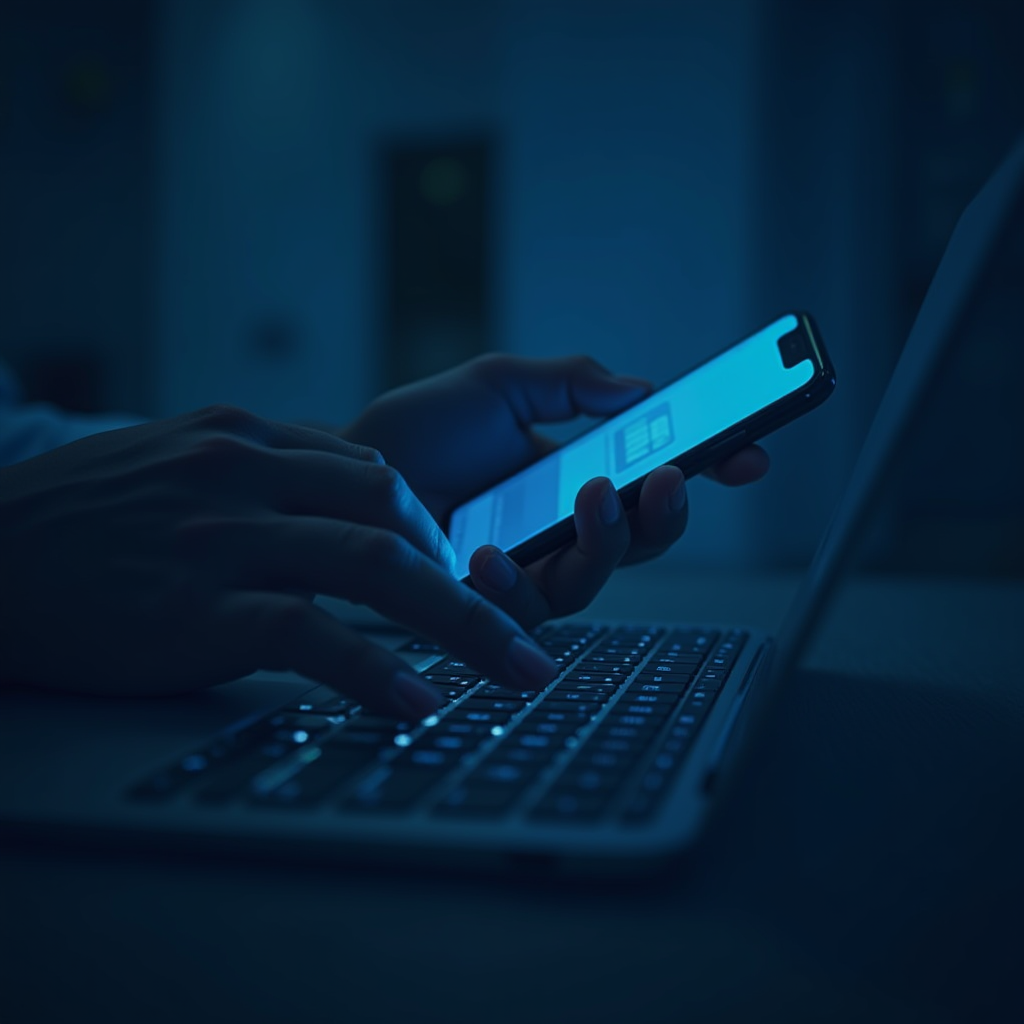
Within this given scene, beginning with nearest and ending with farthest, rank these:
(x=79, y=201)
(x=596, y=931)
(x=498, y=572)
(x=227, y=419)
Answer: (x=596, y=931) → (x=227, y=419) → (x=498, y=572) → (x=79, y=201)

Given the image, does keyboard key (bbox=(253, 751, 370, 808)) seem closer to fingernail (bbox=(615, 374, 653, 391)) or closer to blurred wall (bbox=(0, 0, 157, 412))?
fingernail (bbox=(615, 374, 653, 391))

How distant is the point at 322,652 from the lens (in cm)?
37

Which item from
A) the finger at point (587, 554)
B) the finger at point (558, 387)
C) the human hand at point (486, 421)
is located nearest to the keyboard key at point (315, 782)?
the finger at point (587, 554)

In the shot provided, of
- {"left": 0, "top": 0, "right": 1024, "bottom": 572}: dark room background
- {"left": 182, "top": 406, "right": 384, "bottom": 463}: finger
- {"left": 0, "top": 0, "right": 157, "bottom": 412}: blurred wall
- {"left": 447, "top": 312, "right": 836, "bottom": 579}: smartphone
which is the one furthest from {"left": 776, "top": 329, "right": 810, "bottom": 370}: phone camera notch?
{"left": 0, "top": 0, "right": 157, "bottom": 412}: blurred wall

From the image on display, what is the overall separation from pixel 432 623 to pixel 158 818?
0.15 meters

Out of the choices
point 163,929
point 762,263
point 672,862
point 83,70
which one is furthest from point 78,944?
point 83,70

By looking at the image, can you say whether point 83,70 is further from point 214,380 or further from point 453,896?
point 453,896

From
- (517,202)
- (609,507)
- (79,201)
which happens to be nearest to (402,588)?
(609,507)

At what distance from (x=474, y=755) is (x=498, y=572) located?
27cm

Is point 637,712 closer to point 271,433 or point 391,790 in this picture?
point 391,790

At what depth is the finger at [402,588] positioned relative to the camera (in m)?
0.39

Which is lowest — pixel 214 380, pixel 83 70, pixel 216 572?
pixel 214 380

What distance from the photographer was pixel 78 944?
9.1 inches

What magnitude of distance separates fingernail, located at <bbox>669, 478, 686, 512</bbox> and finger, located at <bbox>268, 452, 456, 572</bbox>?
24cm
